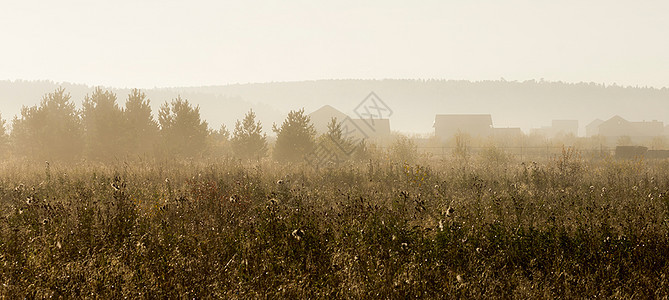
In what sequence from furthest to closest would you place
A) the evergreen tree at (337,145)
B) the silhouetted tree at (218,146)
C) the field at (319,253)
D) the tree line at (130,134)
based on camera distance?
the silhouetted tree at (218,146)
the tree line at (130,134)
the evergreen tree at (337,145)
the field at (319,253)

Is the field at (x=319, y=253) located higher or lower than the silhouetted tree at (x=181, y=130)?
lower

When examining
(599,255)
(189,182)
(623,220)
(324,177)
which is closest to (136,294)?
(599,255)

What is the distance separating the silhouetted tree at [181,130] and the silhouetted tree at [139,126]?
754mm

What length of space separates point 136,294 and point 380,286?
8.63ft

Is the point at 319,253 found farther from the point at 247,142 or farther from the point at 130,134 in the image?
the point at 130,134

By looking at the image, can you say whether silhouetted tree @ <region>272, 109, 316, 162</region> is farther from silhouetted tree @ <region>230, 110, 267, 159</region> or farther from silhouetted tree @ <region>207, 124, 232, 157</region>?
silhouetted tree @ <region>207, 124, 232, 157</region>

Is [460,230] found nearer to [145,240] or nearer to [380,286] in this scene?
[380,286]

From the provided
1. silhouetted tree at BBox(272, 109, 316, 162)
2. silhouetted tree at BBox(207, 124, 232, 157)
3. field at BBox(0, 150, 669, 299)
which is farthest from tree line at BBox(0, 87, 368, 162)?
field at BBox(0, 150, 669, 299)

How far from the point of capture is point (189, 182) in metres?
11.4

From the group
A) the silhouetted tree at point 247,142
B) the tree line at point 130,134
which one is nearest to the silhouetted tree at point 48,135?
the tree line at point 130,134

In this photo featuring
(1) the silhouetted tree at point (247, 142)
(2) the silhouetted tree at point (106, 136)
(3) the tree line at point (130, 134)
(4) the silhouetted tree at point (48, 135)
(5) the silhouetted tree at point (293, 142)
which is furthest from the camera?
(1) the silhouetted tree at point (247, 142)

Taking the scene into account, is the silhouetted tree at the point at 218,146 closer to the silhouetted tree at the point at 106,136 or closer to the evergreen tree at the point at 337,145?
the silhouetted tree at the point at 106,136

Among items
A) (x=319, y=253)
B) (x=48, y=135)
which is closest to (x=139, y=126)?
(x=48, y=135)

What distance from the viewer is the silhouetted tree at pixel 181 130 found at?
1024 inches
